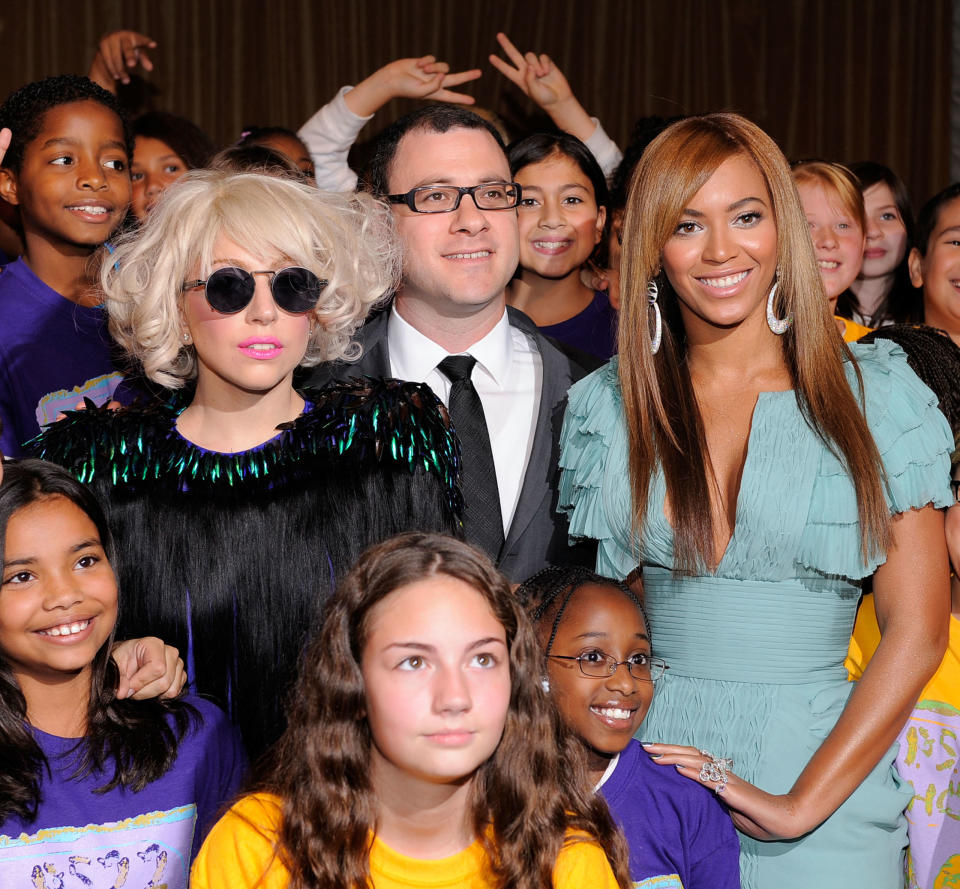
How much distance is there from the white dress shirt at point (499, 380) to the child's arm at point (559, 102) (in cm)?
176

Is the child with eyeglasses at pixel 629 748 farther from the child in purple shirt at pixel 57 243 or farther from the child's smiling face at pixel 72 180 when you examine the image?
the child's smiling face at pixel 72 180

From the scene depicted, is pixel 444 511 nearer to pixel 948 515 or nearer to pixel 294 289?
pixel 294 289

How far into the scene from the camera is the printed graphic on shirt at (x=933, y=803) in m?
2.46

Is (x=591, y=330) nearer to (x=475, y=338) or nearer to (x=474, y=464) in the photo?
(x=475, y=338)

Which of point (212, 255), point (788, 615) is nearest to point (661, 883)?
point (788, 615)

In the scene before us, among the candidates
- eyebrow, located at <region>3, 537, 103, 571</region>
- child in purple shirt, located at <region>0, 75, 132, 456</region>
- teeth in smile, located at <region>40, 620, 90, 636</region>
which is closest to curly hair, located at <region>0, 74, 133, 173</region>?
child in purple shirt, located at <region>0, 75, 132, 456</region>

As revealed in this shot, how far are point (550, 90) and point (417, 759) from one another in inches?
131

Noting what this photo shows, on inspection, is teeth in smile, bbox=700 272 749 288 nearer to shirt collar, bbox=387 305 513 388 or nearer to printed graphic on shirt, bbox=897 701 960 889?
shirt collar, bbox=387 305 513 388

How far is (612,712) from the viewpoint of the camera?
2180mm

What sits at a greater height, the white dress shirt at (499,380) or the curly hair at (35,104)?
the curly hair at (35,104)

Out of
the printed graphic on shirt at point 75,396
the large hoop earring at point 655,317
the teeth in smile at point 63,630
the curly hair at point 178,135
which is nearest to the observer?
the teeth in smile at point 63,630

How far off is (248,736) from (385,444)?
1.86 ft

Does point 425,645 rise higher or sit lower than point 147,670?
higher

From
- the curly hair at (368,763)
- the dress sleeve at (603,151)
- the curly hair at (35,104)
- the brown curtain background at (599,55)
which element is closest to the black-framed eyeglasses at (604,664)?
the curly hair at (368,763)
